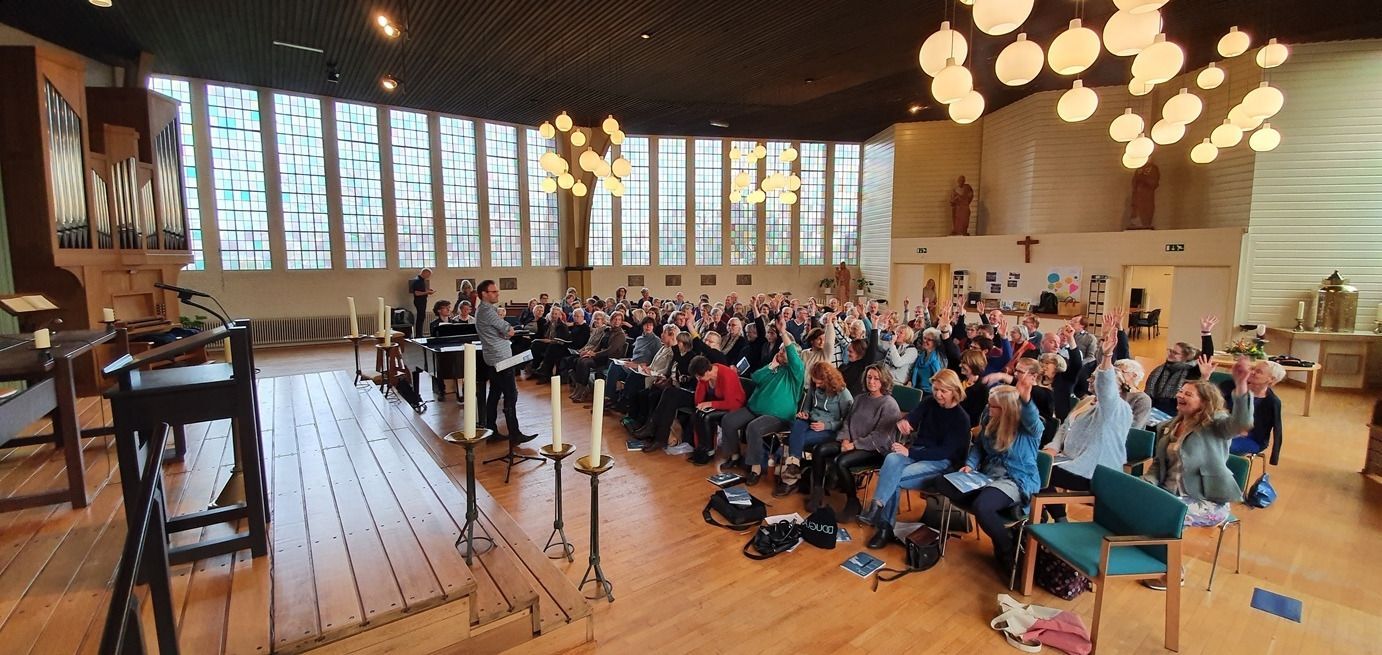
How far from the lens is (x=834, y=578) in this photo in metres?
3.44

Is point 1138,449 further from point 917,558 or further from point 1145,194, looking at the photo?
point 1145,194

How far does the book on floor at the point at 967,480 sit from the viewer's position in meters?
3.54

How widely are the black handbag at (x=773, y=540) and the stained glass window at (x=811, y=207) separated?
14.4 meters

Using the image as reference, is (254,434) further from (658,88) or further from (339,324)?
(339,324)

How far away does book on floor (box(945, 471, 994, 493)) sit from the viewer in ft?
11.6

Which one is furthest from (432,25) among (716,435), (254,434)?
(254,434)

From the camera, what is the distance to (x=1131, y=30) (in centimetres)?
306

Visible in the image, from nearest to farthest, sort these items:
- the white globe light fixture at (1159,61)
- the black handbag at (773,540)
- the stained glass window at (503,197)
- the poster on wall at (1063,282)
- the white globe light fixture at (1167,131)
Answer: the white globe light fixture at (1159,61)
the black handbag at (773,540)
the white globe light fixture at (1167,131)
the poster on wall at (1063,282)
the stained glass window at (503,197)

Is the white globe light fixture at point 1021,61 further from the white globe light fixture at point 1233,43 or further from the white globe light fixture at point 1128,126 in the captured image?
the white globe light fixture at point 1233,43

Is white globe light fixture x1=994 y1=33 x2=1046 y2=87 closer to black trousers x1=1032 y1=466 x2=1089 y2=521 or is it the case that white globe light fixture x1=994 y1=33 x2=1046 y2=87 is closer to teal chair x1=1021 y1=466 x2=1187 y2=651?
teal chair x1=1021 y1=466 x2=1187 y2=651

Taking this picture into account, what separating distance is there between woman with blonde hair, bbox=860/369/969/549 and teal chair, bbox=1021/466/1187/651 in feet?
2.13

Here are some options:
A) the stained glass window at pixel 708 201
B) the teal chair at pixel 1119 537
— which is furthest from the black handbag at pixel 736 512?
the stained glass window at pixel 708 201

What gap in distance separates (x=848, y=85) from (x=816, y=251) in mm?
7380

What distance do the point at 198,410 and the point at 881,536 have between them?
11.9 ft
